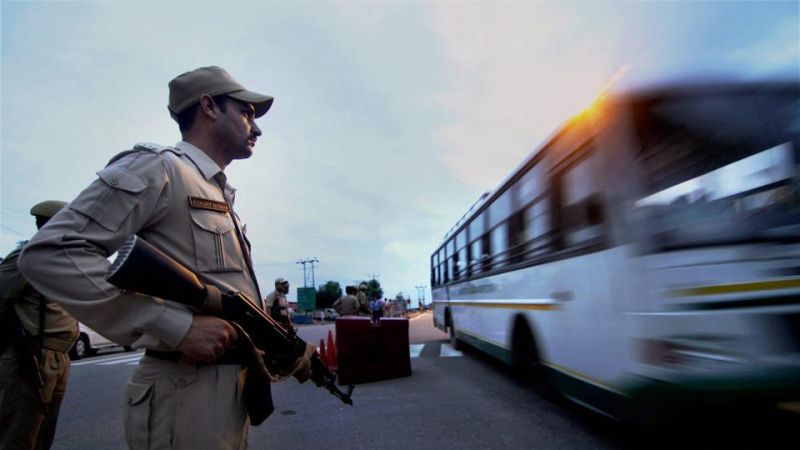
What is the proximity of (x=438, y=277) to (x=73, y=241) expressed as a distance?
13570 mm

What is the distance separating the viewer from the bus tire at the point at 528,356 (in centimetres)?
588

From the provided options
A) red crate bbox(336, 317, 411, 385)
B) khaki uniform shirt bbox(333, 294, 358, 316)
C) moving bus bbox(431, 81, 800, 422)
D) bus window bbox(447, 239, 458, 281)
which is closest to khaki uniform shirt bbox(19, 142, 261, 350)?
moving bus bbox(431, 81, 800, 422)

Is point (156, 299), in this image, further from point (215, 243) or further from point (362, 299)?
point (362, 299)

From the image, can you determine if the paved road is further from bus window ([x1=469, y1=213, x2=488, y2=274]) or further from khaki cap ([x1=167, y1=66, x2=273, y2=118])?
khaki cap ([x1=167, y1=66, x2=273, y2=118])

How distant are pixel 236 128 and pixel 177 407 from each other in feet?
3.73

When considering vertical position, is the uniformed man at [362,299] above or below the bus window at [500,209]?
below

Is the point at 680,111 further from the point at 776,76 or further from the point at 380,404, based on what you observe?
the point at 380,404

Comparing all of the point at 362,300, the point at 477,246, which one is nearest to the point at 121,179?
the point at 477,246

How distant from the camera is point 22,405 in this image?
280 centimetres

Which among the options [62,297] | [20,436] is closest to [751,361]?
[62,297]

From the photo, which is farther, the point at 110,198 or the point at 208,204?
the point at 208,204

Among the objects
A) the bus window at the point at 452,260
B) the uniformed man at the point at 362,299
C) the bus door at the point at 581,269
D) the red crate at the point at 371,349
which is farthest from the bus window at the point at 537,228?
the uniformed man at the point at 362,299

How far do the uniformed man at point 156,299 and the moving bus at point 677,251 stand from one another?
8.88ft

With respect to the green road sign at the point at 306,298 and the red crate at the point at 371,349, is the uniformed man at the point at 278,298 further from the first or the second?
the green road sign at the point at 306,298
